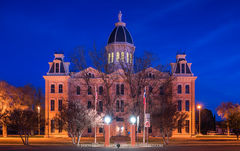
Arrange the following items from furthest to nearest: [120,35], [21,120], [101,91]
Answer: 1. [120,35]
2. [101,91]
3. [21,120]

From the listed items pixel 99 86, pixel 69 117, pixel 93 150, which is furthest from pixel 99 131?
pixel 93 150

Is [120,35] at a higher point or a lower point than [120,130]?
higher

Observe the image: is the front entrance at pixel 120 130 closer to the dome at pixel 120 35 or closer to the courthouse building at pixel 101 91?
the courthouse building at pixel 101 91

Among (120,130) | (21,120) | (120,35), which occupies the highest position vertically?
(120,35)

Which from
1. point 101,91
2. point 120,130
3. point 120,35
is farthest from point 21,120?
point 120,35

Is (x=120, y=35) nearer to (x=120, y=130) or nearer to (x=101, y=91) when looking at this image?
(x=101, y=91)

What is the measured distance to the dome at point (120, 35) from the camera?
231ft

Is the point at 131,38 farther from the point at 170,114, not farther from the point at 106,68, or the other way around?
the point at 170,114

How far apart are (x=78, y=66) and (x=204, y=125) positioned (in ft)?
146

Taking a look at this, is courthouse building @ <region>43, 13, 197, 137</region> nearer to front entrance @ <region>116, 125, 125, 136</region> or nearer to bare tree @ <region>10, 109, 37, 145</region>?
front entrance @ <region>116, 125, 125, 136</region>

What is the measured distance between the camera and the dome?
70.5 metres

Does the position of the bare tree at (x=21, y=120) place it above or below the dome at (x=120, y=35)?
below

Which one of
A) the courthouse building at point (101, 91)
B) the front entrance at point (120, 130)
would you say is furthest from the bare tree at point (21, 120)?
the front entrance at point (120, 130)

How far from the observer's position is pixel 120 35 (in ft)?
232
